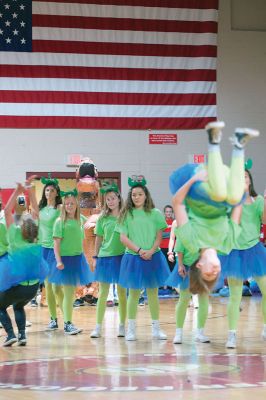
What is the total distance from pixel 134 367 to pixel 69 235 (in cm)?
261

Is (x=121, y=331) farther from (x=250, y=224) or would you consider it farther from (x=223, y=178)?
(x=223, y=178)

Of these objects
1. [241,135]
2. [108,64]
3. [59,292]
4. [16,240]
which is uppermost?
[108,64]

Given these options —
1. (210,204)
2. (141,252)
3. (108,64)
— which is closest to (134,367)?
(141,252)

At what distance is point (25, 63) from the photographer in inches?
543

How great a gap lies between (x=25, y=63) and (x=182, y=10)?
304cm


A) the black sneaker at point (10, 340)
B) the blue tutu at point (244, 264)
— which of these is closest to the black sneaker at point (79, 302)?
the black sneaker at point (10, 340)

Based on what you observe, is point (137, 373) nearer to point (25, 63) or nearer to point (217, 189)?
point (217, 189)

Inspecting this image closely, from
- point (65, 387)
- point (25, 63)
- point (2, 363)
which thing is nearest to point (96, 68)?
point (25, 63)

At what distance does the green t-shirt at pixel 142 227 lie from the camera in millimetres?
8055

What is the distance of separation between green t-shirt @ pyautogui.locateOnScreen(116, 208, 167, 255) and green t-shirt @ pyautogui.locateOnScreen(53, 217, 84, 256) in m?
0.74

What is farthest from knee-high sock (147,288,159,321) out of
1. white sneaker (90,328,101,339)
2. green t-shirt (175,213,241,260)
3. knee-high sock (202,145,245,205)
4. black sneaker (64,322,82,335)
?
knee-high sock (202,145,245,205)

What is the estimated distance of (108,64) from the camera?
14133mm

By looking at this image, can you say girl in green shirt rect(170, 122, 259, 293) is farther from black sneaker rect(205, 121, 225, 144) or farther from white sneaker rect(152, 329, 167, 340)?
white sneaker rect(152, 329, 167, 340)

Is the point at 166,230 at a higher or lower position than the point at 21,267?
higher
